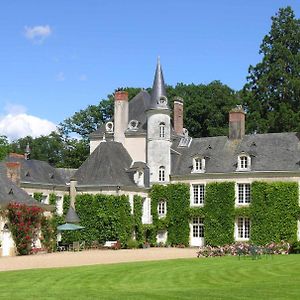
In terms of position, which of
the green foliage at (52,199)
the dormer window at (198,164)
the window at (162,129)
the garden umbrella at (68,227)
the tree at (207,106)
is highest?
the tree at (207,106)

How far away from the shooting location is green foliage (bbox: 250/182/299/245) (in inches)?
1582

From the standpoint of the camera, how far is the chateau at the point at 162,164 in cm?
4191

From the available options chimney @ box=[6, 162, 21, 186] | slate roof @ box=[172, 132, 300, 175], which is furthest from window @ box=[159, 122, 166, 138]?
chimney @ box=[6, 162, 21, 186]

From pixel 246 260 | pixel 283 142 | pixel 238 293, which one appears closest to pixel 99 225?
pixel 283 142

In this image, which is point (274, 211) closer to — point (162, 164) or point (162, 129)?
point (162, 164)

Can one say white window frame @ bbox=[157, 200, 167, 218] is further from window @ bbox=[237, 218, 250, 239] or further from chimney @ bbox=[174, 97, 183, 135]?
chimney @ bbox=[174, 97, 183, 135]

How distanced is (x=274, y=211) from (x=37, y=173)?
16.6 metres

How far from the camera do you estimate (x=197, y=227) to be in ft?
144

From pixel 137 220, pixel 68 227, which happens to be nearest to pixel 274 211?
pixel 137 220

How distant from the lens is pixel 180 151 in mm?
46406

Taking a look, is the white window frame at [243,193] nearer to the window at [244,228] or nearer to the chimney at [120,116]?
the window at [244,228]

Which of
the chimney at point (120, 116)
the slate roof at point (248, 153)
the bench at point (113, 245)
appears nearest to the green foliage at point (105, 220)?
the bench at point (113, 245)

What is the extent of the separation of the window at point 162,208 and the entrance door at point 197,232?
2261 mm

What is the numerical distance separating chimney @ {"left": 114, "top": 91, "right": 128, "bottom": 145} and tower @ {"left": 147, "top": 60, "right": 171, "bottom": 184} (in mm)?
2472
